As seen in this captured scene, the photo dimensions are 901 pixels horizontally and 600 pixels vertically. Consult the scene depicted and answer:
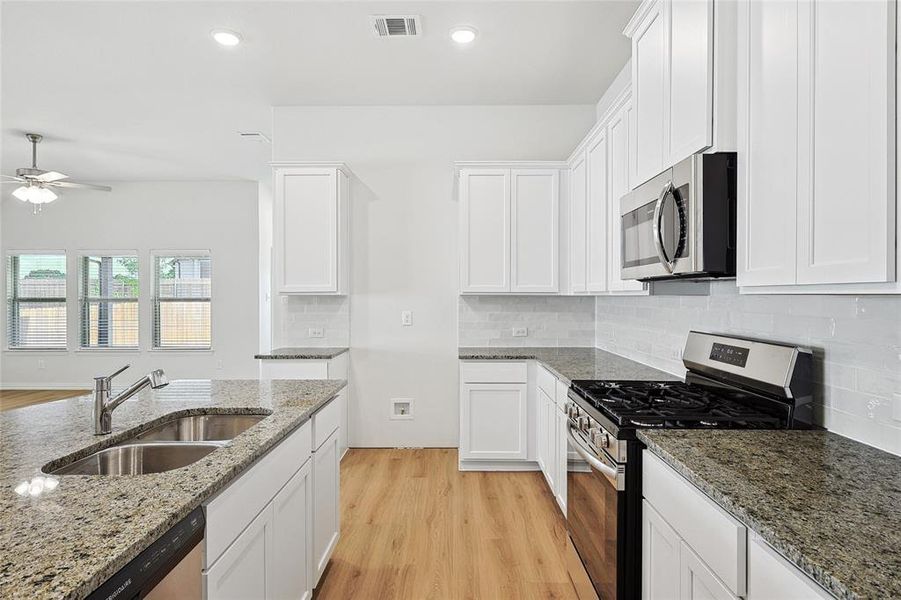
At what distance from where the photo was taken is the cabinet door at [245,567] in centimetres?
122

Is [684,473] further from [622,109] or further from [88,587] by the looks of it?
[622,109]

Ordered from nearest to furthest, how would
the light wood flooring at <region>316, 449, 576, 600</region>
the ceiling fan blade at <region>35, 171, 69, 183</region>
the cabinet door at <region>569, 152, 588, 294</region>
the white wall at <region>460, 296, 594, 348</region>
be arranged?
1. the light wood flooring at <region>316, 449, 576, 600</region>
2. the cabinet door at <region>569, 152, 588, 294</region>
3. the white wall at <region>460, 296, 594, 348</region>
4. the ceiling fan blade at <region>35, 171, 69, 183</region>

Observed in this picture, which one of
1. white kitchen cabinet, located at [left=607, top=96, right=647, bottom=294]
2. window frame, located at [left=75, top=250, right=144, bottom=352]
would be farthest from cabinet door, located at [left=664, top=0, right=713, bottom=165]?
window frame, located at [left=75, top=250, right=144, bottom=352]

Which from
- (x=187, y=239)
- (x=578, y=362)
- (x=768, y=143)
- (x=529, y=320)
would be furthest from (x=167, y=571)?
(x=187, y=239)

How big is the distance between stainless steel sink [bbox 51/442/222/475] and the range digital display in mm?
1862

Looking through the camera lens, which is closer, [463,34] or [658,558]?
[658,558]

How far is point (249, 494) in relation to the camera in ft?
4.67

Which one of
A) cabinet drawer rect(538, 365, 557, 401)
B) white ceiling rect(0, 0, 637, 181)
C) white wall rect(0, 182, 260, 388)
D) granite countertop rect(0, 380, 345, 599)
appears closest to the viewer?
granite countertop rect(0, 380, 345, 599)

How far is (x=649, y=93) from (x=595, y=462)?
154cm

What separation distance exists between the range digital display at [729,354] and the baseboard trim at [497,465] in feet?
6.56

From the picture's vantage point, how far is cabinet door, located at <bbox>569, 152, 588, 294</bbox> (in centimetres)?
349

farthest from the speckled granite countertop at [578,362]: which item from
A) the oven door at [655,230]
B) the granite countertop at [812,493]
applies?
the granite countertop at [812,493]

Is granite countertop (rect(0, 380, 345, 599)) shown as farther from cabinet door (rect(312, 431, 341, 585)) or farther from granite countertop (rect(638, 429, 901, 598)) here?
granite countertop (rect(638, 429, 901, 598))

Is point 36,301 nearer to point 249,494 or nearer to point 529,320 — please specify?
point 529,320
